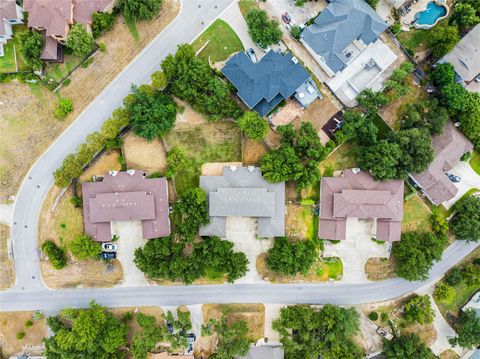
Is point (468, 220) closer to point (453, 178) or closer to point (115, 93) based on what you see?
point (453, 178)

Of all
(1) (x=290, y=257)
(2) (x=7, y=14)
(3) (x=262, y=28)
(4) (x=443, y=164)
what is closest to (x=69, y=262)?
(1) (x=290, y=257)

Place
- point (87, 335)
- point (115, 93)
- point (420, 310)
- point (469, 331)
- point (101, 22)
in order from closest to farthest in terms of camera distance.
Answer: point (87, 335)
point (101, 22)
point (420, 310)
point (469, 331)
point (115, 93)

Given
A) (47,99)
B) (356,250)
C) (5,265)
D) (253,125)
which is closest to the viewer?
(253,125)

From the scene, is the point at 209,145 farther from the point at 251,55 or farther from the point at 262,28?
the point at 262,28

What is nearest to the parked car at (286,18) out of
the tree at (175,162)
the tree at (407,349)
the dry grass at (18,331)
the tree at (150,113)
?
the tree at (150,113)

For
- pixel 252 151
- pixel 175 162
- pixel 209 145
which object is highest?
pixel 209 145

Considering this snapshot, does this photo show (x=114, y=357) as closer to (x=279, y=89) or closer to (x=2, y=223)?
(x=2, y=223)

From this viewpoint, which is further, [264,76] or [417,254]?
[417,254]

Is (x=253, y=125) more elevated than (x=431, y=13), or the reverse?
(x=431, y=13)
